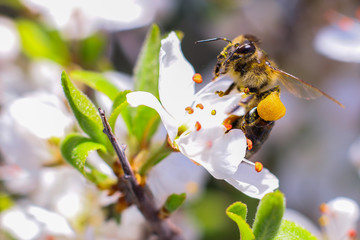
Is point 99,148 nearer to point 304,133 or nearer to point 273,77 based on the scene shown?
point 273,77

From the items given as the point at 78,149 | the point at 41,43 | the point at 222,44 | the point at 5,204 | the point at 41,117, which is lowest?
the point at 222,44

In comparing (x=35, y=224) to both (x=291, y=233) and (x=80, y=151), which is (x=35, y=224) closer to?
(x=80, y=151)

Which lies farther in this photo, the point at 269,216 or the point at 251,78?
the point at 251,78

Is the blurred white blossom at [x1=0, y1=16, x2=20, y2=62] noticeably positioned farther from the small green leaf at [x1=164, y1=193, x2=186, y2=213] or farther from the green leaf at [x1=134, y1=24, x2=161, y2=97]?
the small green leaf at [x1=164, y1=193, x2=186, y2=213]

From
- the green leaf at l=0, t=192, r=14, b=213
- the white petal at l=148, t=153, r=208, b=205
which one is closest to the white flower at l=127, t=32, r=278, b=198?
the white petal at l=148, t=153, r=208, b=205

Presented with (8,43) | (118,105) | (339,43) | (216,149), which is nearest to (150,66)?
(118,105)

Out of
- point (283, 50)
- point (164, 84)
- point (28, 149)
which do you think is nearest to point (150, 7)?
point (283, 50)
